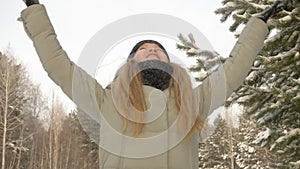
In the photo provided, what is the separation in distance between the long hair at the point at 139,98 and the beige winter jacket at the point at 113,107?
0.12 feet

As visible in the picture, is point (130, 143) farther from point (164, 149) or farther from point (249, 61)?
point (249, 61)

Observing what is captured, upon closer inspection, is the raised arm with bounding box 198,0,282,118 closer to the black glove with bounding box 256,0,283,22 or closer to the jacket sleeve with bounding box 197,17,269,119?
the jacket sleeve with bounding box 197,17,269,119

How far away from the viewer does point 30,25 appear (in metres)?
2.04

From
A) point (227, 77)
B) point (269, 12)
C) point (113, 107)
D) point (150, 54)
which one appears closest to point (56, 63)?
point (113, 107)

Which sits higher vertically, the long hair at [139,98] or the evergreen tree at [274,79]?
the evergreen tree at [274,79]

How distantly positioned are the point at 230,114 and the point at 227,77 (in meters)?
32.6

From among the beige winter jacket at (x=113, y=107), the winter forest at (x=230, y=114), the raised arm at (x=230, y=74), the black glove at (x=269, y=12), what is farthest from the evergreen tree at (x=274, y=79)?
the beige winter jacket at (x=113, y=107)

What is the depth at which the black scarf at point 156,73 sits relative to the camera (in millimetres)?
2139

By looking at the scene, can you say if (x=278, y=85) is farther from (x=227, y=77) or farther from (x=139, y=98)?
(x=139, y=98)

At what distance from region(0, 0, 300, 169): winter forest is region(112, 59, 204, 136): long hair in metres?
0.42

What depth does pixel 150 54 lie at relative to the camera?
2.18 m

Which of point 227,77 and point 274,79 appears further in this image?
point 274,79

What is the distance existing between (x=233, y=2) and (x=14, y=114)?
2391 cm

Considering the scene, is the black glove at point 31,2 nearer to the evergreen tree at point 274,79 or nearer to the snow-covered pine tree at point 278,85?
the evergreen tree at point 274,79
